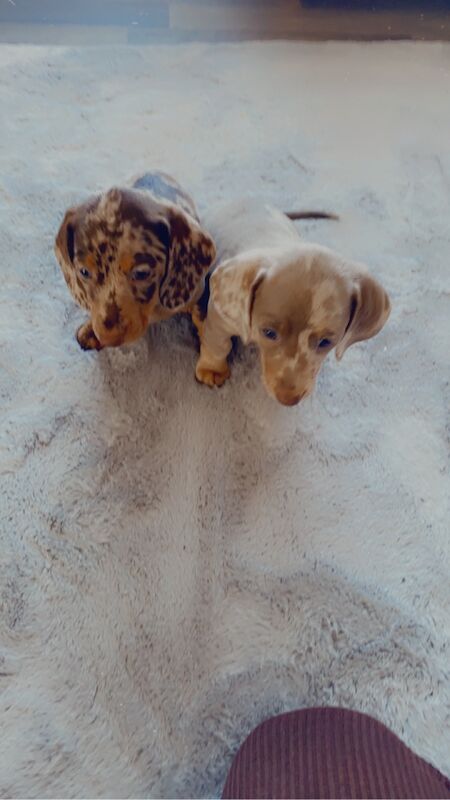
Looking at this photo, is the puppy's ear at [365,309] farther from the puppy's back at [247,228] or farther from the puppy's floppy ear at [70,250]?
the puppy's floppy ear at [70,250]

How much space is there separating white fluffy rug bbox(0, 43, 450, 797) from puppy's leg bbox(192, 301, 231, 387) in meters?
0.04

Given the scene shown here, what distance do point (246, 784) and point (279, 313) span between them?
34.2 inches

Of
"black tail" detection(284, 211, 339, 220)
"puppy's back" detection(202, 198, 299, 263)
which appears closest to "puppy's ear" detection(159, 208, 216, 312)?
"puppy's back" detection(202, 198, 299, 263)

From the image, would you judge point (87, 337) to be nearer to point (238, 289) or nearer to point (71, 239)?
point (71, 239)

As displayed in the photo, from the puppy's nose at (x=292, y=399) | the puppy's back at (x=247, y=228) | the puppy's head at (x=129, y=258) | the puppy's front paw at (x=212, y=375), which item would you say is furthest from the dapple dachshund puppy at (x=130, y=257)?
the puppy's nose at (x=292, y=399)

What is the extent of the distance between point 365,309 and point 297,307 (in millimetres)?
154

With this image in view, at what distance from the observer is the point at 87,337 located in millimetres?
1676

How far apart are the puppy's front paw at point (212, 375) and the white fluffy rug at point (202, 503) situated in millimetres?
31

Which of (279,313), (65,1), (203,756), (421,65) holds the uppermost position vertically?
(65,1)

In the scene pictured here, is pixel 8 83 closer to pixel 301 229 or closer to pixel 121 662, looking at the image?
pixel 301 229

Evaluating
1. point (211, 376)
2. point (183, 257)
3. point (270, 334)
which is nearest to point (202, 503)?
point (211, 376)

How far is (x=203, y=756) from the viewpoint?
4.30 ft

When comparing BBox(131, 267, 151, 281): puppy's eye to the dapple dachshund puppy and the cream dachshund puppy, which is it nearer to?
the dapple dachshund puppy

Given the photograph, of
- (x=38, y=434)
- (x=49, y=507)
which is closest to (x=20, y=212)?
(x=38, y=434)
